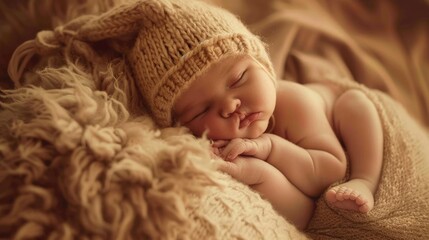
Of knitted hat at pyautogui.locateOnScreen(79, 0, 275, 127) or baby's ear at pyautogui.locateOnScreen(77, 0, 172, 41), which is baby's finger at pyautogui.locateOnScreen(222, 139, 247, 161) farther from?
baby's ear at pyautogui.locateOnScreen(77, 0, 172, 41)

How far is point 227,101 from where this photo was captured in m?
0.81

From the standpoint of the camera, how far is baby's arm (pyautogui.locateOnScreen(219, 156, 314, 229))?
0.78m

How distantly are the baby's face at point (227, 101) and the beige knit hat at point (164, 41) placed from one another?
0.07ft

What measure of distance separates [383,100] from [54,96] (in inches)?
27.7

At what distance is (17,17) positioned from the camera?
37.4 inches

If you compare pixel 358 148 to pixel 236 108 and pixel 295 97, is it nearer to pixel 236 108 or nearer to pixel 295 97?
pixel 295 97

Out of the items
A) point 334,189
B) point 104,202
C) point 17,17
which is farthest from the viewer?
point 17,17

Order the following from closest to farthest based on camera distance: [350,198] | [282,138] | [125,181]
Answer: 1. [125,181]
2. [350,198]
3. [282,138]

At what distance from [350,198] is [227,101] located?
26cm

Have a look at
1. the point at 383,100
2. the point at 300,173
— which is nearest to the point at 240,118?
the point at 300,173

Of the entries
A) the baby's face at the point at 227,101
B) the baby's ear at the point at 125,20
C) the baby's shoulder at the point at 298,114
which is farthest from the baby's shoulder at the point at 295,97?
the baby's ear at the point at 125,20

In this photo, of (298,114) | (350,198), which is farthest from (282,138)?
(350,198)

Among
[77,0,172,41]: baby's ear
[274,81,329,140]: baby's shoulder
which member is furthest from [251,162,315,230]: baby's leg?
[77,0,172,41]: baby's ear

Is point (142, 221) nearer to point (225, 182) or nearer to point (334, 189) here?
point (225, 182)
